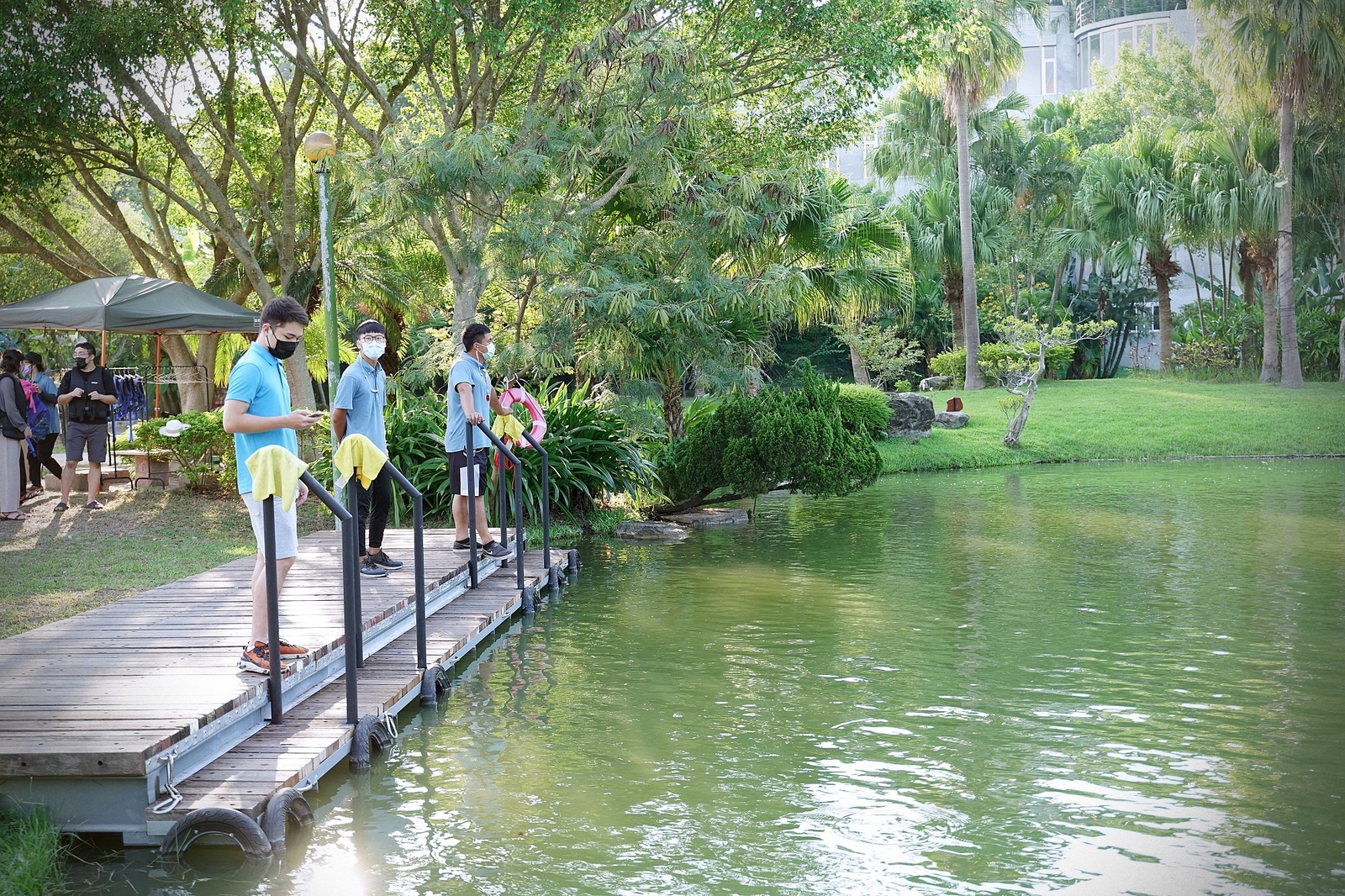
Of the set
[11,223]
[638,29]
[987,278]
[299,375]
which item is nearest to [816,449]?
[638,29]

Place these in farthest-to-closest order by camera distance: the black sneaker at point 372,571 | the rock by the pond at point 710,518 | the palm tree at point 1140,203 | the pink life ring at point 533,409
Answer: the palm tree at point 1140,203, the rock by the pond at point 710,518, the pink life ring at point 533,409, the black sneaker at point 372,571

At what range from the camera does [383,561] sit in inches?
365

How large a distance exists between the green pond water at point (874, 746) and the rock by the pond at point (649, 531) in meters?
2.44

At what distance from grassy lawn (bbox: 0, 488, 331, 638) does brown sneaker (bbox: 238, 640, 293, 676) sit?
105 inches

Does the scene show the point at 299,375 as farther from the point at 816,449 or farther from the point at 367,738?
the point at 367,738

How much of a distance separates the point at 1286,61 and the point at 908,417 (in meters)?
13.1

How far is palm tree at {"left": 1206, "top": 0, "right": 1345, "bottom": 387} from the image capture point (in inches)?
1129

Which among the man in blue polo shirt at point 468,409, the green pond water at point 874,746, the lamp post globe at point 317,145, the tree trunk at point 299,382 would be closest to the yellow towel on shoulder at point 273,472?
the green pond water at point 874,746

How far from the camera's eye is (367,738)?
6.04m

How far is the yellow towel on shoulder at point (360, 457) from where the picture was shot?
22.6 feet

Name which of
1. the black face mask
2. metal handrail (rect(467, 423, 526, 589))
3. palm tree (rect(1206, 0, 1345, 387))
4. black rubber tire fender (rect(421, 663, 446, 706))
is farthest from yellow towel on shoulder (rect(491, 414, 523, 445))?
palm tree (rect(1206, 0, 1345, 387))

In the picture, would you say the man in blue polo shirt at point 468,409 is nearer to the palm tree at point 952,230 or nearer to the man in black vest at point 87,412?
the man in black vest at point 87,412

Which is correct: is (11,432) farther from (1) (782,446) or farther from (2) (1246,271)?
(2) (1246,271)

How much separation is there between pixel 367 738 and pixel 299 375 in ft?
40.1
